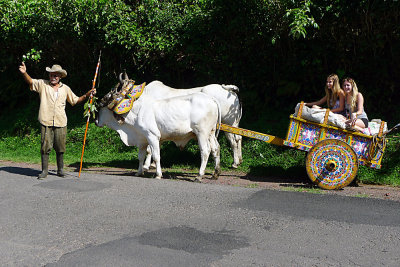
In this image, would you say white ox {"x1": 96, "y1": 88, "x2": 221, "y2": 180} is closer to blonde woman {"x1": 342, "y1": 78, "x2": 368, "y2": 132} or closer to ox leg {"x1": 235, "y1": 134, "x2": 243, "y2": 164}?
ox leg {"x1": 235, "y1": 134, "x2": 243, "y2": 164}

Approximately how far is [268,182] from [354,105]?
213 centimetres

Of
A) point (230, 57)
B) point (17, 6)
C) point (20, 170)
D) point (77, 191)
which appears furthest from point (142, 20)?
point (77, 191)

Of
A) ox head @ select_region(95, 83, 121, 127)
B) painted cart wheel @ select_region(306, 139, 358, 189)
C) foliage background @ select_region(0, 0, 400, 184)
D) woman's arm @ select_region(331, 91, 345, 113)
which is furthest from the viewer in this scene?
foliage background @ select_region(0, 0, 400, 184)

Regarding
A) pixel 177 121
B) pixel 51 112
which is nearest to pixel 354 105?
pixel 177 121

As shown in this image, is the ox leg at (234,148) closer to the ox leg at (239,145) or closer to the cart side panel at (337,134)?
the ox leg at (239,145)

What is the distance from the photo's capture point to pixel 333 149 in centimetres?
736

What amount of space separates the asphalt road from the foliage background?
3080 millimetres

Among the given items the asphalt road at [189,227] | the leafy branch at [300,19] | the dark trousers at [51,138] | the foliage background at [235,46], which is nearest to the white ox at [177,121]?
the dark trousers at [51,138]

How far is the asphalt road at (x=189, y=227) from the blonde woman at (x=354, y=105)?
152cm

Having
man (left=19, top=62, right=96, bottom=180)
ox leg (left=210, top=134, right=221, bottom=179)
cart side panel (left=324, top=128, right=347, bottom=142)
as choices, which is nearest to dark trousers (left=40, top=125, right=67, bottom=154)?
man (left=19, top=62, right=96, bottom=180)

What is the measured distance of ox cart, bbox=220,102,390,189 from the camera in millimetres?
7336

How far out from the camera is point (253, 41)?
11.0 metres

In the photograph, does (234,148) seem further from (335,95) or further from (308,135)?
(335,95)

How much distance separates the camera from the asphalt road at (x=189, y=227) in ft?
14.2
